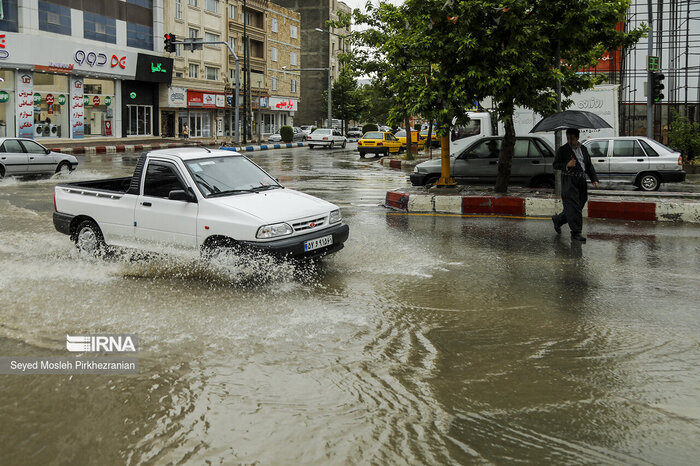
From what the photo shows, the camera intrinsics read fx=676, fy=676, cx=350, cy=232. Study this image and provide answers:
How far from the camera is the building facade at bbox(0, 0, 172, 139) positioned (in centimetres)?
3866

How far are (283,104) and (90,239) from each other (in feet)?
224

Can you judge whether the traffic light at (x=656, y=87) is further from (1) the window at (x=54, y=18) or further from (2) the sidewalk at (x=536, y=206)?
(1) the window at (x=54, y=18)

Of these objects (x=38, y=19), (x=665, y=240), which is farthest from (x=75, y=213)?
(x=38, y=19)

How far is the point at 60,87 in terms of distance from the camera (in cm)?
4241

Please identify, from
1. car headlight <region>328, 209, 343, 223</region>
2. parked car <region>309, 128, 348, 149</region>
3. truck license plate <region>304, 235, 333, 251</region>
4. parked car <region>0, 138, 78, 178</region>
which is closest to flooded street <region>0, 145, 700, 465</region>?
truck license plate <region>304, 235, 333, 251</region>

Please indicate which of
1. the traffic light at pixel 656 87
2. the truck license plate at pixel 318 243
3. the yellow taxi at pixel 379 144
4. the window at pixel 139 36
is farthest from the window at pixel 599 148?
the window at pixel 139 36

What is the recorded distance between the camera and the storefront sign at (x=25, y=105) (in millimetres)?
38938

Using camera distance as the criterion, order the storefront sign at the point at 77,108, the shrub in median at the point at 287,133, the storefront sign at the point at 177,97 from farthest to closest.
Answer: the shrub in median at the point at 287,133 → the storefront sign at the point at 177,97 → the storefront sign at the point at 77,108

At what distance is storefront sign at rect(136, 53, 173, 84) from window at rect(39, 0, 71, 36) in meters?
6.50

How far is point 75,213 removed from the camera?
29.5 ft

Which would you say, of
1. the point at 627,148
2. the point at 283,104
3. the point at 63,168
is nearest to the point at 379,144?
the point at 63,168

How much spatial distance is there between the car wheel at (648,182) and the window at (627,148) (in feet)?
1.90

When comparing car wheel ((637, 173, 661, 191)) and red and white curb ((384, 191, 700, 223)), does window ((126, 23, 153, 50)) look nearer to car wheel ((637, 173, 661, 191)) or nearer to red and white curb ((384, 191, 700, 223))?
red and white curb ((384, 191, 700, 223))

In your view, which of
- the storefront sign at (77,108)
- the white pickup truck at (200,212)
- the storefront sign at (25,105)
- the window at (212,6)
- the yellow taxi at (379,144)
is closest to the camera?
the white pickup truck at (200,212)
